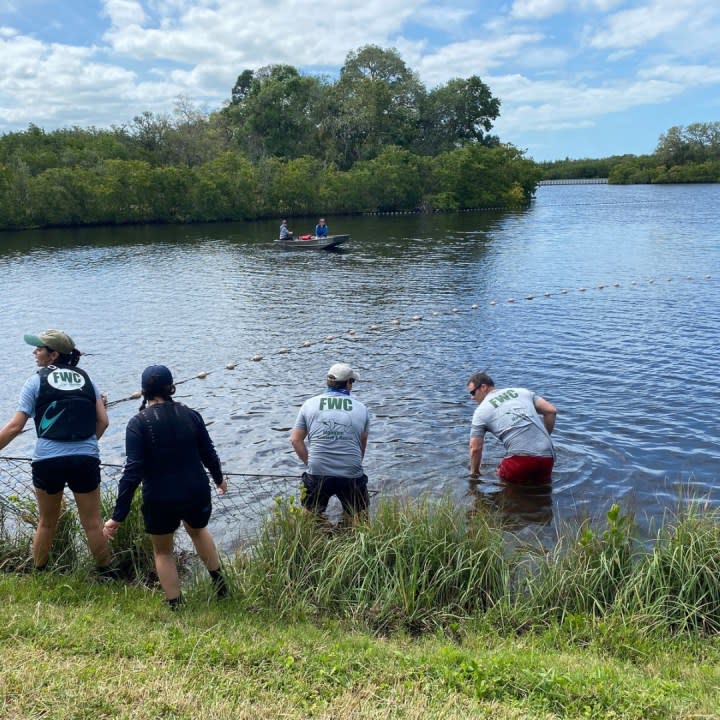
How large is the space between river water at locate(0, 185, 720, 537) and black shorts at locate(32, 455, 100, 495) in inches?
82.9

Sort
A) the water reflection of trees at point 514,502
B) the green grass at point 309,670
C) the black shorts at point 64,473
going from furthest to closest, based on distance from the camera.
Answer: the water reflection of trees at point 514,502
the black shorts at point 64,473
the green grass at point 309,670

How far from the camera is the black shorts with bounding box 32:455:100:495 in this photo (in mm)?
5793

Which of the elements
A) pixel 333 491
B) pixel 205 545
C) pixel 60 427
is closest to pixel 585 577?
pixel 333 491

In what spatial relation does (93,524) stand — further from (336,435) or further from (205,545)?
(336,435)

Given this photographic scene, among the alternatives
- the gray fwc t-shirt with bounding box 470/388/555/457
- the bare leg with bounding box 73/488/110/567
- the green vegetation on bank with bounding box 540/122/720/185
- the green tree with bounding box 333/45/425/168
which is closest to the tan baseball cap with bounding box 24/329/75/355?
the bare leg with bounding box 73/488/110/567

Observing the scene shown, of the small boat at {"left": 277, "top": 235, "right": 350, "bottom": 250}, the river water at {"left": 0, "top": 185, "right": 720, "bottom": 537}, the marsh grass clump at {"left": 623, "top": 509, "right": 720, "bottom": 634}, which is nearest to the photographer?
the marsh grass clump at {"left": 623, "top": 509, "right": 720, "bottom": 634}

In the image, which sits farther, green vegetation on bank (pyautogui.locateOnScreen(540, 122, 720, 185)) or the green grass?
green vegetation on bank (pyautogui.locateOnScreen(540, 122, 720, 185))

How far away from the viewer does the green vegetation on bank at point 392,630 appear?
4.00 metres

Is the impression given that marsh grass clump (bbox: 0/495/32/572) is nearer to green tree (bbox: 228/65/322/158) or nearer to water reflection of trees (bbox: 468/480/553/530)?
water reflection of trees (bbox: 468/480/553/530)

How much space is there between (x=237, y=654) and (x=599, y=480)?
20.9 ft

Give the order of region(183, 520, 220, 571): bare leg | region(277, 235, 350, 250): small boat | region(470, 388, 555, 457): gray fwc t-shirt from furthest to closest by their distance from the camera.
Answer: region(277, 235, 350, 250): small boat
region(470, 388, 555, 457): gray fwc t-shirt
region(183, 520, 220, 571): bare leg

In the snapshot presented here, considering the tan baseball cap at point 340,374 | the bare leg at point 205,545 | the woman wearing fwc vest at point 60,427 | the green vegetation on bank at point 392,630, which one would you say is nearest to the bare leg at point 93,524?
the woman wearing fwc vest at point 60,427

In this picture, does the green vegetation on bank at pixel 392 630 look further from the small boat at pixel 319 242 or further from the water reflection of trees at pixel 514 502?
the small boat at pixel 319 242

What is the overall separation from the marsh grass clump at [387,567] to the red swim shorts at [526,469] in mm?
2361
